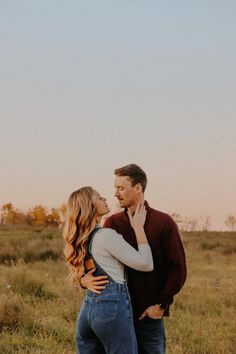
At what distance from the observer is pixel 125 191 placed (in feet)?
13.2

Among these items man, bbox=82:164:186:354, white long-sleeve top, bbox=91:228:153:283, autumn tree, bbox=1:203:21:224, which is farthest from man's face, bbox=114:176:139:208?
autumn tree, bbox=1:203:21:224

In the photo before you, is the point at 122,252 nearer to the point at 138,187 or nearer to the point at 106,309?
the point at 106,309

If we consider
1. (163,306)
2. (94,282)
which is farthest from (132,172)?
(163,306)

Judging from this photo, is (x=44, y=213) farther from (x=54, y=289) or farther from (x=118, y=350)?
(x=118, y=350)

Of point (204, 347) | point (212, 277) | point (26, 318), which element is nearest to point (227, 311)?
point (204, 347)

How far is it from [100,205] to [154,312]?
909 mm

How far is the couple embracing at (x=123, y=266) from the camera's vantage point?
11.8ft

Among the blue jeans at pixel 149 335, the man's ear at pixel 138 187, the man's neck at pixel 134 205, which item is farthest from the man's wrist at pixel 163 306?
the man's ear at pixel 138 187

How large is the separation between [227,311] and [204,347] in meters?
2.57

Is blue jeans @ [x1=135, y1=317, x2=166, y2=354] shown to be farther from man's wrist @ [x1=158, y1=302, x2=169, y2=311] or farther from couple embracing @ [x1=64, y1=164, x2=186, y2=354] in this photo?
man's wrist @ [x1=158, y1=302, x2=169, y2=311]

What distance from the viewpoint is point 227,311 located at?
948cm

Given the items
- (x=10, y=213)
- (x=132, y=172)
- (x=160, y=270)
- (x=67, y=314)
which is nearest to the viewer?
(x=132, y=172)

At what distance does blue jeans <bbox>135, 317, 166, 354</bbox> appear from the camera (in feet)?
13.6

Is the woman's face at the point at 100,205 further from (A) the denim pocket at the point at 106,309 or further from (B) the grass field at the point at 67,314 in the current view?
(B) the grass field at the point at 67,314
